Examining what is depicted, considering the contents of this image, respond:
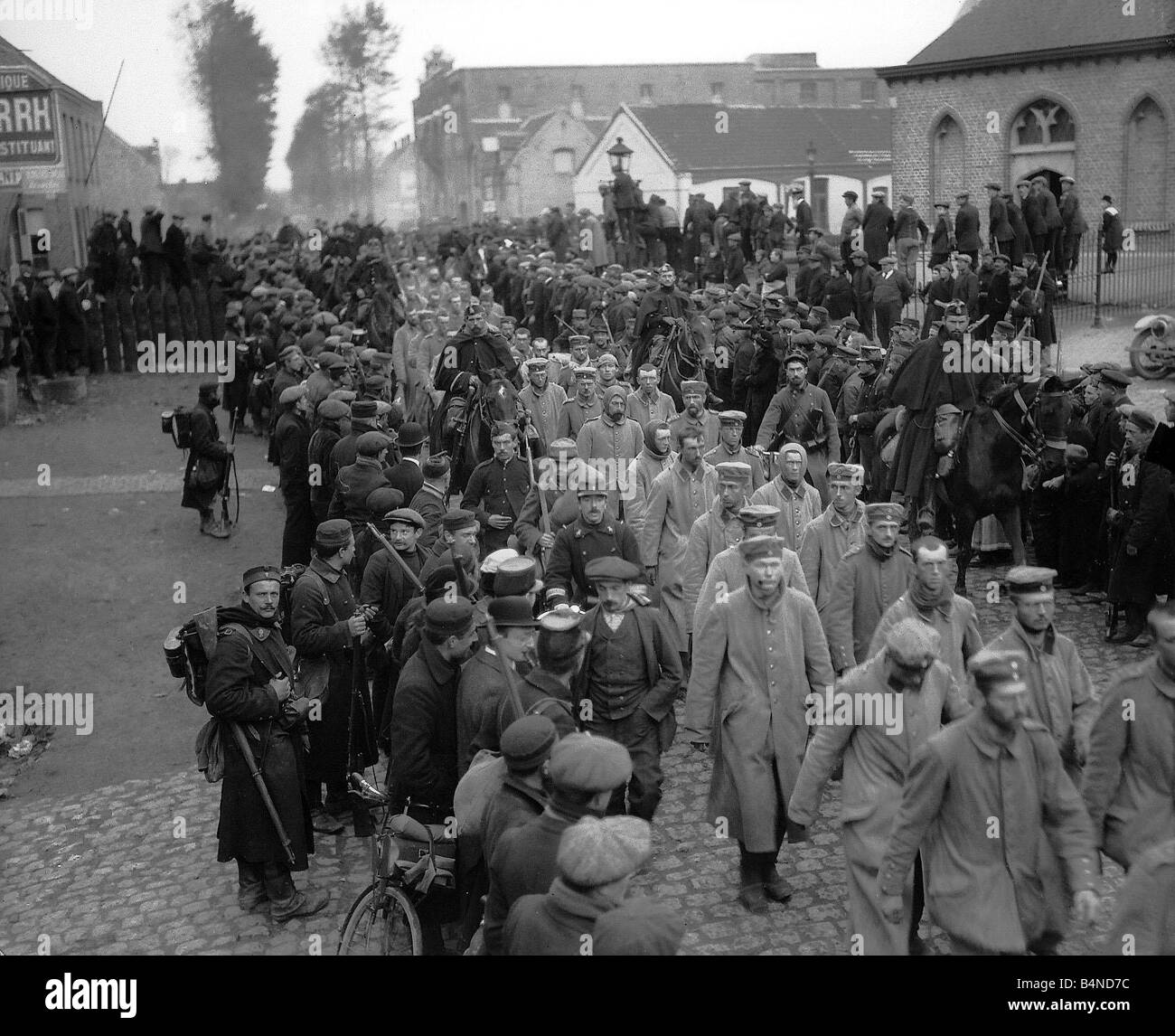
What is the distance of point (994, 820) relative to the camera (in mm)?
5477

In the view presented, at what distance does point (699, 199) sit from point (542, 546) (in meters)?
20.9

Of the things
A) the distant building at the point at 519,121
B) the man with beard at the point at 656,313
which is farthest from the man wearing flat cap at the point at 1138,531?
the distant building at the point at 519,121

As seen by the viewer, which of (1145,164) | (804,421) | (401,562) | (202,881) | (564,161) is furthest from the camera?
(564,161)

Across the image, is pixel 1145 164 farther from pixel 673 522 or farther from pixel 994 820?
pixel 994 820

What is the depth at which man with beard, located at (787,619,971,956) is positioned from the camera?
6.12 m

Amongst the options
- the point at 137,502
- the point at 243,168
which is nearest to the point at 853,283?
the point at 137,502

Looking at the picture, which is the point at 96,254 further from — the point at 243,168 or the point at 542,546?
the point at 542,546

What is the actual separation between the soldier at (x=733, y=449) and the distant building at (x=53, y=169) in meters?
11.1

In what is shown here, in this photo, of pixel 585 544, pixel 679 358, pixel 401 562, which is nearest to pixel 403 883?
pixel 401 562

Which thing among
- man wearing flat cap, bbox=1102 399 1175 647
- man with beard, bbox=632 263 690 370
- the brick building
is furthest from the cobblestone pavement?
the brick building

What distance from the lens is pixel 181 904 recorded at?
790cm

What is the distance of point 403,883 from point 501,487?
5.36 m

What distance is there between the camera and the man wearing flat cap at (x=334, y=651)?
8.17 m

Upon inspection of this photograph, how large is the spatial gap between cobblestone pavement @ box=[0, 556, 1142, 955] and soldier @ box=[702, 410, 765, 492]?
7.68ft
